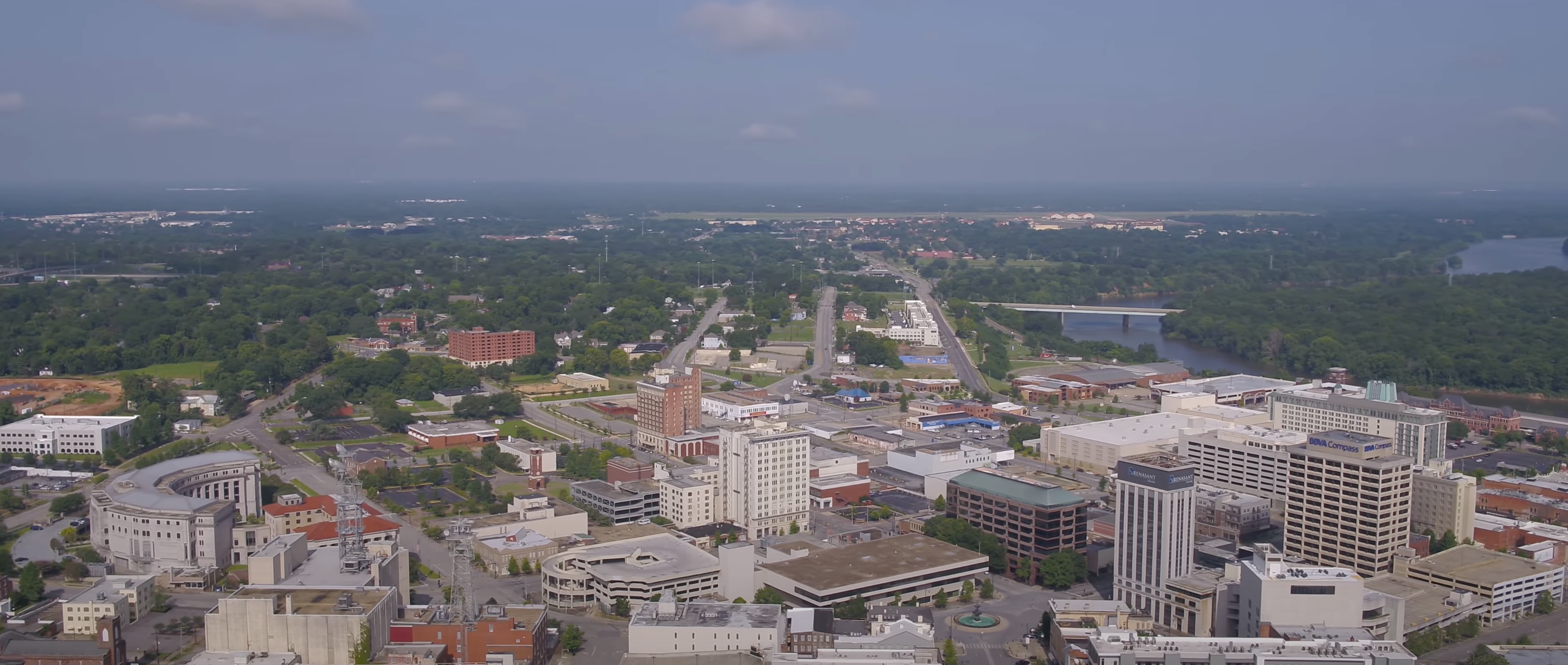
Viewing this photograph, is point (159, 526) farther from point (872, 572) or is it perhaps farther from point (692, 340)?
point (692, 340)

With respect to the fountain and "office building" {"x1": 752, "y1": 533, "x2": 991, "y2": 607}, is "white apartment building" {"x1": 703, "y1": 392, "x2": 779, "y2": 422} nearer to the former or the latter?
"office building" {"x1": 752, "y1": 533, "x2": 991, "y2": 607}

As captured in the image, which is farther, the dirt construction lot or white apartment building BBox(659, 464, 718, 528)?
the dirt construction lot

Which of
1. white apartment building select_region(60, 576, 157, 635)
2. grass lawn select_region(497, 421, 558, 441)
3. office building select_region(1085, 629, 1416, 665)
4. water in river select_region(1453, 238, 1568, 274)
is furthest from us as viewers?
water in river select_region(1453, 238, 1568, 274)

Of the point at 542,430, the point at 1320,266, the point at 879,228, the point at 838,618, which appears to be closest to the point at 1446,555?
the point at 838,618

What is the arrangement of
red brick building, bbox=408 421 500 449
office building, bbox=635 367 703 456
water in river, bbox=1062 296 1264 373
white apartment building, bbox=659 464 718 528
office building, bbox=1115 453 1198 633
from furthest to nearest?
water in river, bbox=1062 296 1264 373
red brick building, bbox=408 421 500 449
office building, bbox=635 367 703 456
white apartment building, bbox=659 464 718 528
office building, bbox=1115 453 1198 633

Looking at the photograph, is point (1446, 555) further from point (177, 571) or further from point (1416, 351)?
point (1416, 351)

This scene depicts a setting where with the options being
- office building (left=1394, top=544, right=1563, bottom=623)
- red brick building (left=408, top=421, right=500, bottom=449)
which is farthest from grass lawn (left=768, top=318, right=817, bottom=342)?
office building (left=1394, top=544, right=1563, bottom=623)
